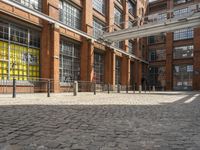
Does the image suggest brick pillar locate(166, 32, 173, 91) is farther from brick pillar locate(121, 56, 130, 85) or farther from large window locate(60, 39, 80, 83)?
large window locate(60, 39, 80, 83)

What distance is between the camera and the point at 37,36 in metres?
17.7

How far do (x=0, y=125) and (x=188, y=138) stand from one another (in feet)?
11.6

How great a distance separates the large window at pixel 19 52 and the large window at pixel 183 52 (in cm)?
2892

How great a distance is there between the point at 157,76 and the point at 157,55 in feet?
12.7

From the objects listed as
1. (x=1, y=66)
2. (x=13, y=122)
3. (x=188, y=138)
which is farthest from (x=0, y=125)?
(x=1, y=66)

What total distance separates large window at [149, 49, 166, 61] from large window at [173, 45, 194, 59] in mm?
2278

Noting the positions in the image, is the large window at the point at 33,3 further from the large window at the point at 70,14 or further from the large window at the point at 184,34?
the large window at the point at 184,34

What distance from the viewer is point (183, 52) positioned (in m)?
39.7

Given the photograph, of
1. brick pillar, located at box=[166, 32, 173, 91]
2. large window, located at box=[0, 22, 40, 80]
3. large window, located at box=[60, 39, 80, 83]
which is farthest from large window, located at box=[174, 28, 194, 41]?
large window, located at box=[0, 22, 40, 80]

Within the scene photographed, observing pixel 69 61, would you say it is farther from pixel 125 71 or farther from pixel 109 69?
pixel 125 71

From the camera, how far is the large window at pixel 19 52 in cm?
1498

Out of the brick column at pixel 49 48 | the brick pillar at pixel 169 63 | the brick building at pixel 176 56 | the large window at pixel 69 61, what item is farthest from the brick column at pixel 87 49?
the brick pillar at pixel 169 63

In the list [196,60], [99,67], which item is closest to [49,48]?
[99,67]

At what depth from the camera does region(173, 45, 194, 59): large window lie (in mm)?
39031
